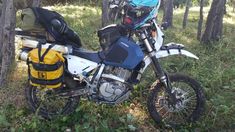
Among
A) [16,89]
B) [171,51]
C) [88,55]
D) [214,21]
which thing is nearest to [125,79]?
[88,55]

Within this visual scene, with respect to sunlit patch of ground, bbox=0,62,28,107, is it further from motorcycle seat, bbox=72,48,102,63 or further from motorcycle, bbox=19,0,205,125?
motorcycle seat, bbox=72,48,102,63

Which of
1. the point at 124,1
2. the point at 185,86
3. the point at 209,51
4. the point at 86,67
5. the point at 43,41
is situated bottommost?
the point at 209,51

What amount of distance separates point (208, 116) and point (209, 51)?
14.7 ft

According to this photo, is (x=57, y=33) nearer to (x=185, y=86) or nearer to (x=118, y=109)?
(x=118, y=109)

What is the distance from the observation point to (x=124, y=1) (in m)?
5.47

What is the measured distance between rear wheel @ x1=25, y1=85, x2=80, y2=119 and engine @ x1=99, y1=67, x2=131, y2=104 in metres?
0.50

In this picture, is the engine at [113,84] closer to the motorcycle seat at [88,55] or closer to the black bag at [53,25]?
the motorcycle seat at [88,55]

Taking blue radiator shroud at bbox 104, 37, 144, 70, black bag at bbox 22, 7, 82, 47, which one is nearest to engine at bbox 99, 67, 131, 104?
blue radiator shroud at bbox 104, 37, 144, 70

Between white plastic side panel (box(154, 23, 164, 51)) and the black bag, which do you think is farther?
white plastic side panel (box(154, 23, 164, 51))

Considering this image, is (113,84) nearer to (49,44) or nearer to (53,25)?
(49,44)

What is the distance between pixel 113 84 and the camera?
5.66 metres

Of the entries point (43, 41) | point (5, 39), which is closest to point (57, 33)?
point (43, 41)

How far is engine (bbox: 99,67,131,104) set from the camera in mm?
5641

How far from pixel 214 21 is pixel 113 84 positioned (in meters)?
6.84
